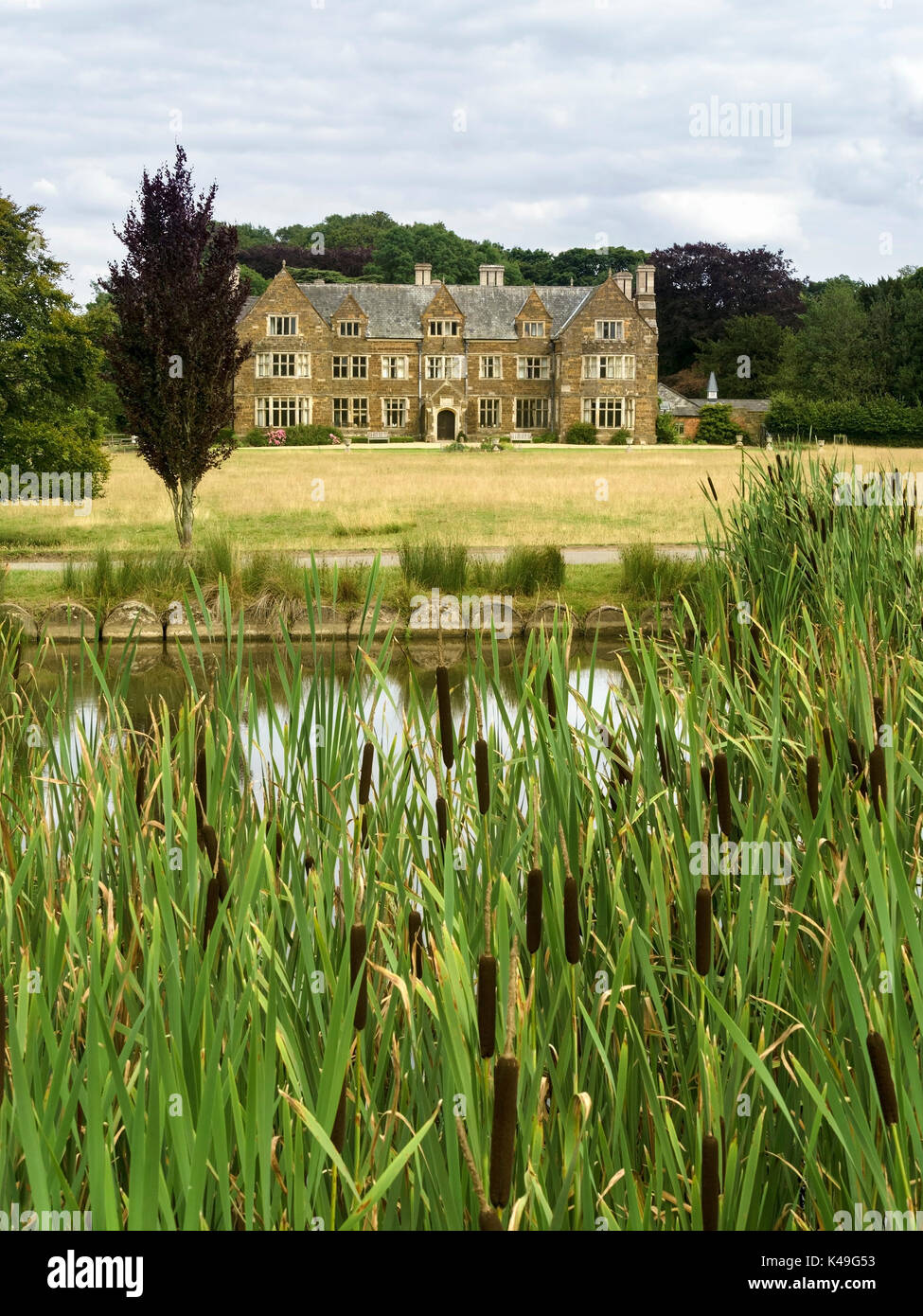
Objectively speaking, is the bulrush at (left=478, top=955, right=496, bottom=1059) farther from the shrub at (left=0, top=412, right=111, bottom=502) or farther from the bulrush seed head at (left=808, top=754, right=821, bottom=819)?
the shrub at (left=0, top=412, right=111, bottom=502)

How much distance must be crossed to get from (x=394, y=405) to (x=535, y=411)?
21.4 ft

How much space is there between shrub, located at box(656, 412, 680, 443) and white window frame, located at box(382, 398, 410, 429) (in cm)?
1116

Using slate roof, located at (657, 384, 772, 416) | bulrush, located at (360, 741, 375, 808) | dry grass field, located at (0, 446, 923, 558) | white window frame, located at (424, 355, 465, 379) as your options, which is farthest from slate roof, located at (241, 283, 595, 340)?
bulrush, located at (360, 741, 375, 808)

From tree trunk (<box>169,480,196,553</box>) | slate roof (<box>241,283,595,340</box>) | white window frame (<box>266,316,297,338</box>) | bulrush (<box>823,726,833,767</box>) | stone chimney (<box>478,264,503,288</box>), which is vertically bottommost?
bulrush (<box>823,726,833,767</box>)

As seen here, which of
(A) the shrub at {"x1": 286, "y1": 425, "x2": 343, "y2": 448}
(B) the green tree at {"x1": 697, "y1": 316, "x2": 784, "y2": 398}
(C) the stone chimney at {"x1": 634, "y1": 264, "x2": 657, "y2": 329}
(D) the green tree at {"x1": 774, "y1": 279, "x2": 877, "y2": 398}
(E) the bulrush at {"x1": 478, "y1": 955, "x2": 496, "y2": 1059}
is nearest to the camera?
(E) the bulrush at {"x1": 478, "y1": 955, "x2": 496, "y2": 1059}

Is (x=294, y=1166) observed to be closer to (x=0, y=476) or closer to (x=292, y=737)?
(x=292, y=737)

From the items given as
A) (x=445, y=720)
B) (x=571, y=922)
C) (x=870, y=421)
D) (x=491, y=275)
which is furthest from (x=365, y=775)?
(x=491, y=275)

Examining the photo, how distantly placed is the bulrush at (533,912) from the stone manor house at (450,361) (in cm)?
5764

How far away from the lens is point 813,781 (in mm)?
2145

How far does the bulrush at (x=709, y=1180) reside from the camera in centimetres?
136

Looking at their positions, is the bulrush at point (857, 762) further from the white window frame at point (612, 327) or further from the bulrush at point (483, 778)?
the white window frame at point (612, 327)

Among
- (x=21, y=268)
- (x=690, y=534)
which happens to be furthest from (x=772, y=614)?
(x=21, y=268)

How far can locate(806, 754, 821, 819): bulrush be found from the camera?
2107 millimetres

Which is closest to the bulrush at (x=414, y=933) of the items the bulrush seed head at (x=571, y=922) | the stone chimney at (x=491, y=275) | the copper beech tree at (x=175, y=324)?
the bulrush seed head at (x=571, y=922)
